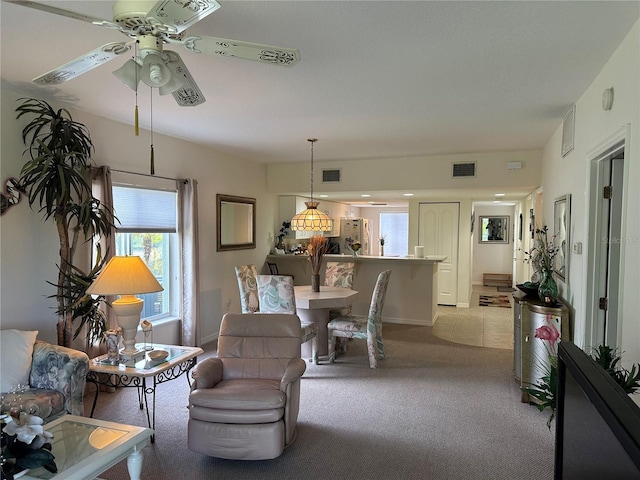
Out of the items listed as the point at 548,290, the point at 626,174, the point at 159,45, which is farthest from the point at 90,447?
the point at 548,290

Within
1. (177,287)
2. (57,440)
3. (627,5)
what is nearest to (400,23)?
(627,5)

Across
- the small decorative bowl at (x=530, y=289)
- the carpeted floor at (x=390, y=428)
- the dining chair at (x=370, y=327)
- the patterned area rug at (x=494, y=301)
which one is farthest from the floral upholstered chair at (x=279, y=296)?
the patterned area rug at (x=494, y=301)

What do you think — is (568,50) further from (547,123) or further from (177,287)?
(177,287)

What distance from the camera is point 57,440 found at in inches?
88.1

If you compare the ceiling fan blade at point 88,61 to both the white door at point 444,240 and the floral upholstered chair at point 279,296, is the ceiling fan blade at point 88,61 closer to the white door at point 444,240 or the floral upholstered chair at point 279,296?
the floral upholstered chair at point 279,296

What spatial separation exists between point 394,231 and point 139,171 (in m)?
8.87

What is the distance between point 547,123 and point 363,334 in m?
2.85

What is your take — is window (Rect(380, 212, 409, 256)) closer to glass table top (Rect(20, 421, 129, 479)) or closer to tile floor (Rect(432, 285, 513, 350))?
tile floor (Rect(432, 285, 513, 350))

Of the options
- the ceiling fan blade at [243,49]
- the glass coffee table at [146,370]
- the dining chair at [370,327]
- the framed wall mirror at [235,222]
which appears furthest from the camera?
the framed wall mirror at [235,222]

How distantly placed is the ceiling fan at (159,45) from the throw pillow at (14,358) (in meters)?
1.85

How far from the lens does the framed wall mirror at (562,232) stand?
3637 millimetres

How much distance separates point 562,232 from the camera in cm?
383

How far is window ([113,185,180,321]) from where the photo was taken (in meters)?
4.37

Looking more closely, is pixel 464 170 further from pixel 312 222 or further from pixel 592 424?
pixel 592 424
